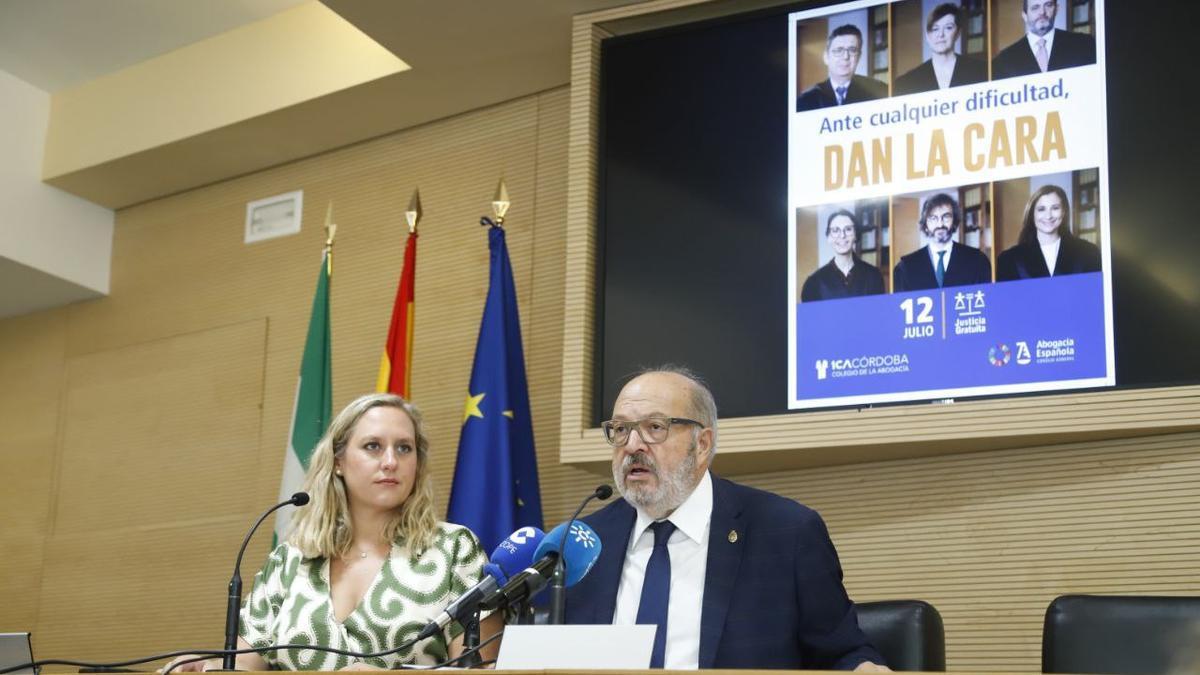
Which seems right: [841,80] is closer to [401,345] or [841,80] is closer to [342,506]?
[401,345]

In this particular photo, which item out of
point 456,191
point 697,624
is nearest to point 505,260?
point 456,191

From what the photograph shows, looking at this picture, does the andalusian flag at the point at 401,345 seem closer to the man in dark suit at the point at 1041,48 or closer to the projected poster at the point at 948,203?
the projected poster at the point at 948,203

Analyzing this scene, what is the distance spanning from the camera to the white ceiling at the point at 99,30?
5980 mm

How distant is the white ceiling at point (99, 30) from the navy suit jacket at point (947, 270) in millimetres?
3048

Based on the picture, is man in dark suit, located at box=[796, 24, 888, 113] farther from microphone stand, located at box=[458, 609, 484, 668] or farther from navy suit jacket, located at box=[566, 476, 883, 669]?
microphone stand, located at box=[458, 609, 484, 668]

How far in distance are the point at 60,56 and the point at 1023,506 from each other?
15.1ft

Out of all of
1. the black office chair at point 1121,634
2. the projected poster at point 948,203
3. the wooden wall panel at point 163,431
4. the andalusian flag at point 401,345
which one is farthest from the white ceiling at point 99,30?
the black office chair at point 1121,634

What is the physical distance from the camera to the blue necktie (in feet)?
10.3

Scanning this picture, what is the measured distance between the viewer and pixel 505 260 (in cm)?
502

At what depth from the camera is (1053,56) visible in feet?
13.8

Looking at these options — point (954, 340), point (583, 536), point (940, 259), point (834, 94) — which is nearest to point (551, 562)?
point (583, 536)

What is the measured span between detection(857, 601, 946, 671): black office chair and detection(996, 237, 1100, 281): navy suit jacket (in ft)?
3.79

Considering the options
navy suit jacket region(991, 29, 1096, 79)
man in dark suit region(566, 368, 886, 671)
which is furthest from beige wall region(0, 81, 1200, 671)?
man in dark suit region(566, 368, 886, 671)

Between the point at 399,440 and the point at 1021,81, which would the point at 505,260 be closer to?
the point at 399,440
